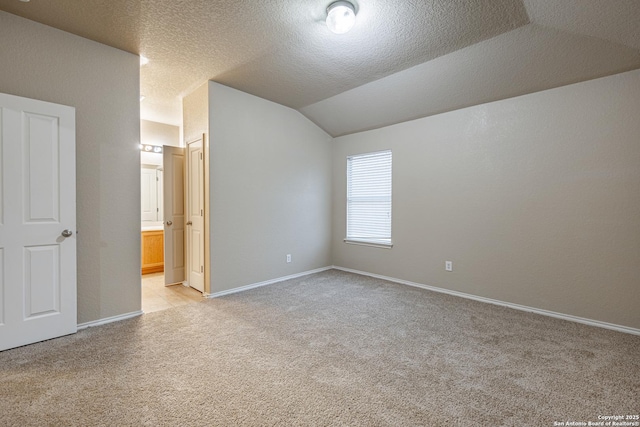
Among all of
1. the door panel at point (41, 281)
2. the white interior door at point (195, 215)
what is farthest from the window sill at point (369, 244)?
the door panel at point (41, 281)

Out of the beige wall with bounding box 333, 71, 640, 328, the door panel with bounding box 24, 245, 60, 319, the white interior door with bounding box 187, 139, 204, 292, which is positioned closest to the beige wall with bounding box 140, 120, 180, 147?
the white interior door with bounding box 187, 139, 204, 292

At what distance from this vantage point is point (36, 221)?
96.1 inches

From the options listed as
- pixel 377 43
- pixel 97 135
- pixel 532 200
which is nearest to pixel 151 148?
pixel 97 135

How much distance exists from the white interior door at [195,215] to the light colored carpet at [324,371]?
0.90 meters

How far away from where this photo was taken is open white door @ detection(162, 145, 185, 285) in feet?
14.1

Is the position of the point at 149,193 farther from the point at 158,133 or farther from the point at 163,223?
the point at 163,223

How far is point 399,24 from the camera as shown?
2494 millimetres

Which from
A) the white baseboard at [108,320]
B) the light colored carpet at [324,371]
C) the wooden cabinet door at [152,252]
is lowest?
the light colored carpet at [324,371]

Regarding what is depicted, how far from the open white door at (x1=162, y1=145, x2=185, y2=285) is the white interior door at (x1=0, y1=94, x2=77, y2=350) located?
5.60 ft

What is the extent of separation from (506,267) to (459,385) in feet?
6.59

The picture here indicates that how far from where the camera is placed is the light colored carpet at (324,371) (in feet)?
5.43

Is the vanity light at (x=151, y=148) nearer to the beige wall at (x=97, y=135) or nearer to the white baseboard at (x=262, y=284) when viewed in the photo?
the beige wall at (x=97, y=135)

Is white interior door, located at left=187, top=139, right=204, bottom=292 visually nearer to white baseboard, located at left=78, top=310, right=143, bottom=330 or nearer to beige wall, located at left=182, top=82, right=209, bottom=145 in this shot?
beige wall, located at left=182, top=82, right=209, bottom=145

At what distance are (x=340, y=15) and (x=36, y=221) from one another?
2.95m
